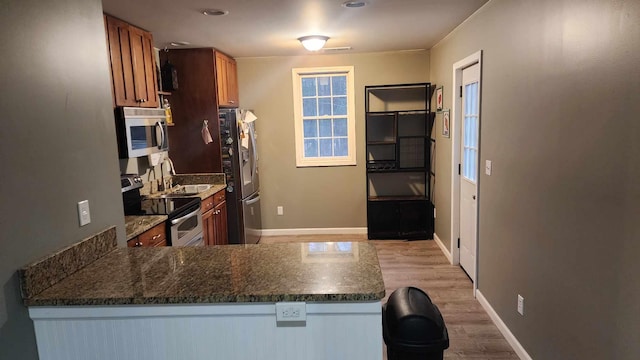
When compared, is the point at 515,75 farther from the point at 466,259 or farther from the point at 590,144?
the point at 466,259

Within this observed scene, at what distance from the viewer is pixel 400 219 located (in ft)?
17.3

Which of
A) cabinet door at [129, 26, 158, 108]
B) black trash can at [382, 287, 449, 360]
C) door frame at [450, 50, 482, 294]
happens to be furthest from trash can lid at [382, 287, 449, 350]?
cabinet door at [129, 26, 158, 108]

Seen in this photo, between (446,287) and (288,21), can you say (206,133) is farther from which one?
(446,287)

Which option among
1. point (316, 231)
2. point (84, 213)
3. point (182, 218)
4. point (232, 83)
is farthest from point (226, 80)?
point (84, 213)

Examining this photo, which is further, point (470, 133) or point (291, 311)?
point (470, 133)

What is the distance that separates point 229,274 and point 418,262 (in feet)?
10.4

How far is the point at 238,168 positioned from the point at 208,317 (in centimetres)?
328

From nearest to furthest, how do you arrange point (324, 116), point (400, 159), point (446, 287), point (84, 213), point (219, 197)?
point (84, 213) → point (446, 287) → point (219, 197) → point (400, 159) → point (324, 116)

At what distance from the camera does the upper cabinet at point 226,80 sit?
15.2ft

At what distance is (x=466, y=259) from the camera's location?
4.01 m

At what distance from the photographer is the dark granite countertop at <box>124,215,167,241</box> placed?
261 centimetres

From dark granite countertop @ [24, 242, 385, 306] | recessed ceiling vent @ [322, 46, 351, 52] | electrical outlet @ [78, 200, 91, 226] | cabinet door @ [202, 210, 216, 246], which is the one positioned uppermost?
recessed ceiling vent @ [322, 46, 351, 52]

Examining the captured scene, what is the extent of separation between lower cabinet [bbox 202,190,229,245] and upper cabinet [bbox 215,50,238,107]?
3.76ft

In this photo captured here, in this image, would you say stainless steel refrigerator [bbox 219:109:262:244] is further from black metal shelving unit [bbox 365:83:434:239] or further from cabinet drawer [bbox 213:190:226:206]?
black metal shelving unit [bbox 365:83:434:239]
